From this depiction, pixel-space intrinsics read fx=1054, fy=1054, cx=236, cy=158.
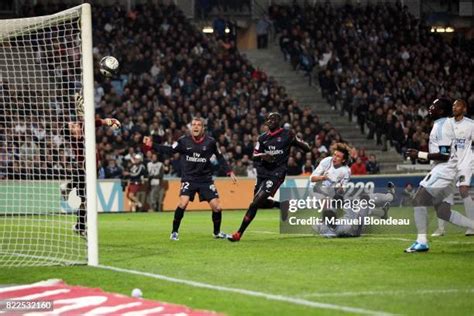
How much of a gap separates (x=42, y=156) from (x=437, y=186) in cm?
1070

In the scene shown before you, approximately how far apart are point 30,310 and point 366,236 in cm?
975

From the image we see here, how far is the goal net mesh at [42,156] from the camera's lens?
14.8m

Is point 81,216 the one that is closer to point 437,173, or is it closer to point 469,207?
point 437,173

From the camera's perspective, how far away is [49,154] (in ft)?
74.1

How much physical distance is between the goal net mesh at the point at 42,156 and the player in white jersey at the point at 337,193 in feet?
13.7

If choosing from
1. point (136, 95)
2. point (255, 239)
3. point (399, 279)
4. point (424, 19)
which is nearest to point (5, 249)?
point (255, 239)

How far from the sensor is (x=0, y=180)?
71.6 feet

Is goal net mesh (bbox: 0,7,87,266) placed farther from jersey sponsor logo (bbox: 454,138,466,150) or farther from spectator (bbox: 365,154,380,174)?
spectator (bbox: 365,154,380,174)

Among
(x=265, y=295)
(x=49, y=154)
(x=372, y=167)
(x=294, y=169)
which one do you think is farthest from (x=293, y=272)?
(x=372, y=167)

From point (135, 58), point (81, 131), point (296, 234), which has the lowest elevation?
point (296, 234)

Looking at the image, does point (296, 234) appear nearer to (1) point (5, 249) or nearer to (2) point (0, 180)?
(1) point (5, 249)

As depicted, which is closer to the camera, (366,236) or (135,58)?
(366,236)

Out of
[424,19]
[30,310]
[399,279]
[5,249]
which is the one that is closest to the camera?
[30,310]

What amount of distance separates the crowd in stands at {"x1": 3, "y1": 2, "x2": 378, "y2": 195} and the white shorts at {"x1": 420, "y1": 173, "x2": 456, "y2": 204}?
17169mm
